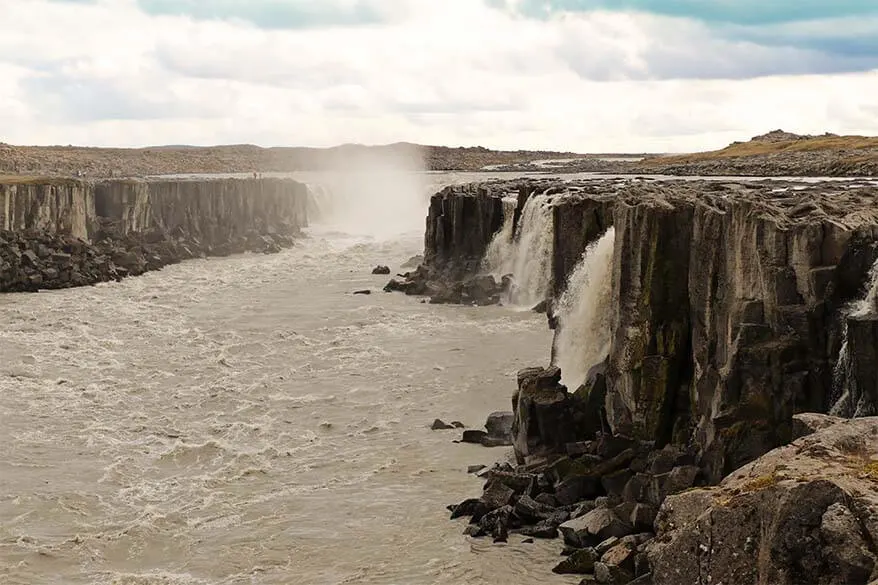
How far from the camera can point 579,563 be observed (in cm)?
1805

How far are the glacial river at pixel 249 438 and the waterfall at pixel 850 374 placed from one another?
19.1 ft

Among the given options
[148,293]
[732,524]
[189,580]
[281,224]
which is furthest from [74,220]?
[732,524]

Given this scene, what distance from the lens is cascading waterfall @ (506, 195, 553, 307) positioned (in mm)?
47438

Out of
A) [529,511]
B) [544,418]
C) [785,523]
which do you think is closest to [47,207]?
[544,418]

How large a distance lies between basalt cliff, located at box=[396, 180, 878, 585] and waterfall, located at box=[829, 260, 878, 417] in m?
0.04

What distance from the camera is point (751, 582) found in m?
10.6

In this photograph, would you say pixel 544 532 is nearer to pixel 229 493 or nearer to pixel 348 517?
pixel 348 517

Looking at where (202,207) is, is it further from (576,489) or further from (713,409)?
(713,409)

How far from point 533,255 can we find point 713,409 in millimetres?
28438

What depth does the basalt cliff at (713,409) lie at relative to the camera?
35.2ft

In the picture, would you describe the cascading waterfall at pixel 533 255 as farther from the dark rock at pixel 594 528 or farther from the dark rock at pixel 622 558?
the dark rock at pixel 622 558

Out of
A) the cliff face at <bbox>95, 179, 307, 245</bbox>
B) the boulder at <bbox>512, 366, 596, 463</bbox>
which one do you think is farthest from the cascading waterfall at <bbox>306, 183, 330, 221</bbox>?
the boulder at <bbox>512, 366, 596, 463</bbox>

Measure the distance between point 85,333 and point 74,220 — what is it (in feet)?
80.3

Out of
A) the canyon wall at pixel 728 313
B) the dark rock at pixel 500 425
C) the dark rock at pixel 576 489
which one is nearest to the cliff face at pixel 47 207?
the dark rock at pixel 500 425
